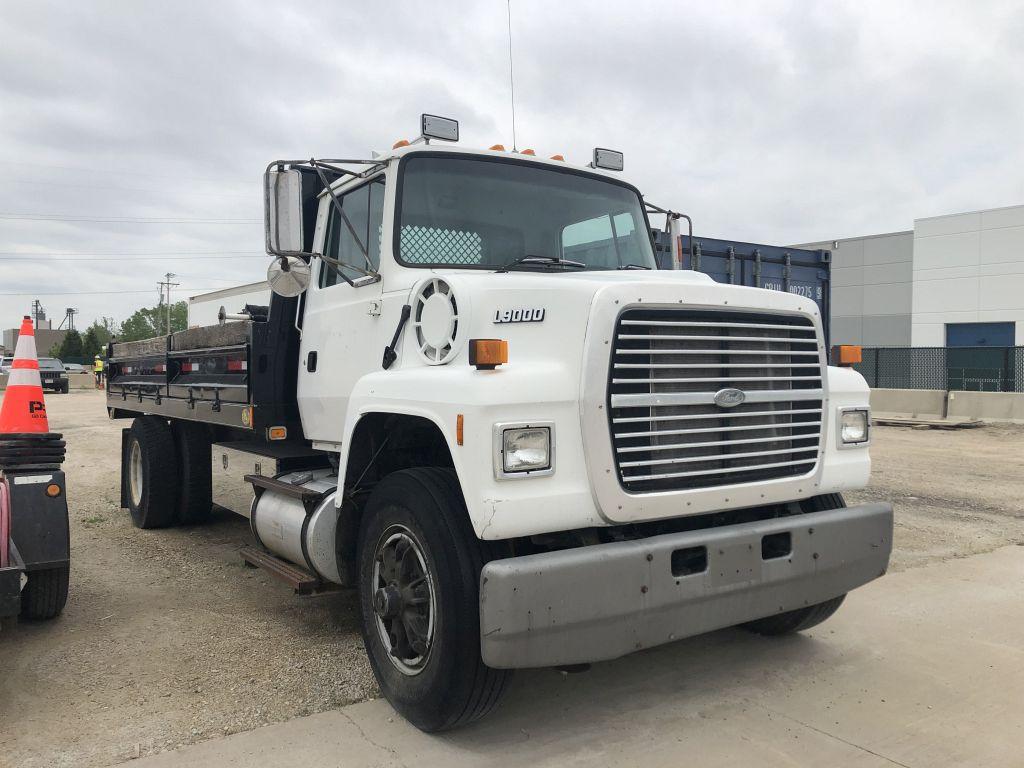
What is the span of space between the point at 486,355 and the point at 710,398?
0.96 metres

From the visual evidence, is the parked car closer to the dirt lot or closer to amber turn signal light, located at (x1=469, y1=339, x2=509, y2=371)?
the dirt lot

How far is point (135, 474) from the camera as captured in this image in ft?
25.6

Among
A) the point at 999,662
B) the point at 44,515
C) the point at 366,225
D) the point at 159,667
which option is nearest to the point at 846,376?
the point at 999,662

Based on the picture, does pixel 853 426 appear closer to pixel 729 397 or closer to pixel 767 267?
pixel 729 397

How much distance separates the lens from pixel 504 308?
356 centimetres

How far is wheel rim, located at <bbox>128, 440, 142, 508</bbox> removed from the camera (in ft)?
24.9

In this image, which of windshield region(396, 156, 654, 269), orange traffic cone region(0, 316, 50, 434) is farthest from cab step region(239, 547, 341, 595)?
windshield region(396, 156, 654, 269)

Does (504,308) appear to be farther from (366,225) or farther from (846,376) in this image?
(846,376)

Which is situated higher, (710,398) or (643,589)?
(710,398)

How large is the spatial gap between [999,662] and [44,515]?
203 inches

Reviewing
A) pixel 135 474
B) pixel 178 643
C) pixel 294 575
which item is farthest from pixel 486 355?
pixel 135 474

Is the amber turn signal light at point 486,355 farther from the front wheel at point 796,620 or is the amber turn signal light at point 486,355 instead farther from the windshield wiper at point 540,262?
the front wheel at point 796,620

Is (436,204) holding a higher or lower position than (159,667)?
higher

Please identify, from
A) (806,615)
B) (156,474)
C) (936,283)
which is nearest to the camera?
(806,615)
